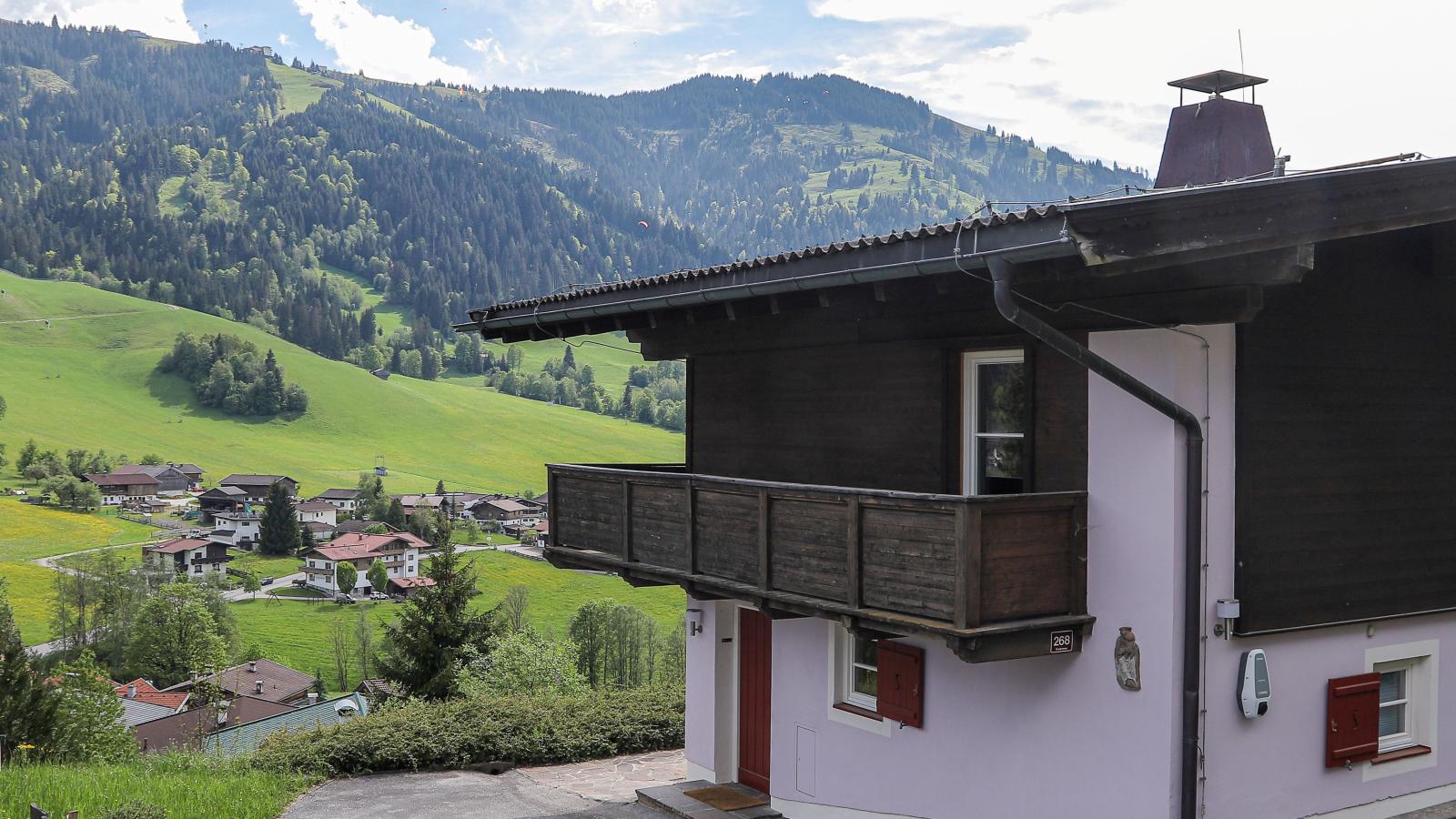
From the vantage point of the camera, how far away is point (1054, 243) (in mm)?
7555

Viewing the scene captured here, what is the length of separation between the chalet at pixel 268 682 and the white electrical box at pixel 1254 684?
243ft

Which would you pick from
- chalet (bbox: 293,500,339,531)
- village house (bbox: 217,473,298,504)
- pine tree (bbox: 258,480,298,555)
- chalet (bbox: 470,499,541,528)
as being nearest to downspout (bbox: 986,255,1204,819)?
pine tree (bbox: 258,480,298,555)

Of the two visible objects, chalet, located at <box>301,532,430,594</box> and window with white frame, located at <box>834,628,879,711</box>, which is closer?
window with white frame, located at <box>834,628,879,711</box>

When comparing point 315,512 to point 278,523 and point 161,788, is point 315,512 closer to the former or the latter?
point 278,523

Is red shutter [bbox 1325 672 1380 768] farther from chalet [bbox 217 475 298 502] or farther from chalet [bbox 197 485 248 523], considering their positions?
chalet [bbox 197 485 248 523]

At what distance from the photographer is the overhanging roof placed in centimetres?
763

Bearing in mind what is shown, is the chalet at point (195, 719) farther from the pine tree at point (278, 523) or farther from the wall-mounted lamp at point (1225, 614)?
the pine tree at point (278, 523)

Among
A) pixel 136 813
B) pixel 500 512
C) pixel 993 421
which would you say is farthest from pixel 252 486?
pixel 993 421

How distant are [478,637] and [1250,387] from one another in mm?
31918

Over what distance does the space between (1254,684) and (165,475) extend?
14440cm

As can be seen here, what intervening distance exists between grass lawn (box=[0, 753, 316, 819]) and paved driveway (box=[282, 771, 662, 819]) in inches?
15.0

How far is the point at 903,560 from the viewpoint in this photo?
9086 millimetres

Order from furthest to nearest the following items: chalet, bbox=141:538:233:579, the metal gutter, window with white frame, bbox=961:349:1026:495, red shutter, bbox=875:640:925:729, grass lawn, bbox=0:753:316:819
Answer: chalet, bbox=141:538:233:579
grass lawn, bbox=0:753:316:819
red shutter, bbox=875:640:925:729
window with white frame, bbox=961:349:1026:495
the metal gutter

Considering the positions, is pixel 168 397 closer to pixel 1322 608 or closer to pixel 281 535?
pixel 281 535
